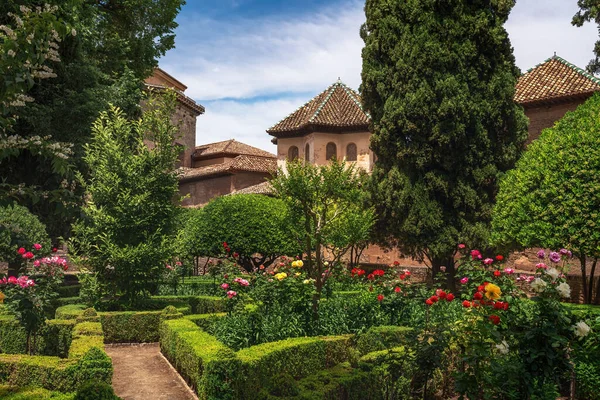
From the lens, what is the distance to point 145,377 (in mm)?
9312

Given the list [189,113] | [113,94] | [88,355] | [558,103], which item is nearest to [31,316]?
[88,355]

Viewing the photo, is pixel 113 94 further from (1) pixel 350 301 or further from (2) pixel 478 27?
(2) pixel 478 27

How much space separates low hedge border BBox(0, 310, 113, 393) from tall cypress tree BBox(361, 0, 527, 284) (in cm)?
1140

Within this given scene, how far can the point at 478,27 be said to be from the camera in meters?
17.0

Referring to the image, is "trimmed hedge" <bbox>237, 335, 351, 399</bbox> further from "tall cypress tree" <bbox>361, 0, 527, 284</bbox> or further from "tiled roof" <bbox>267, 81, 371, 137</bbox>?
"tiled roof" <bbox>267, 81, 371, 137</bbox>

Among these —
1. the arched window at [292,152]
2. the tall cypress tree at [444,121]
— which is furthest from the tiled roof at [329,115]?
the tall cypress tree at [444,121]

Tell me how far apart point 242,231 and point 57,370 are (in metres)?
13.9

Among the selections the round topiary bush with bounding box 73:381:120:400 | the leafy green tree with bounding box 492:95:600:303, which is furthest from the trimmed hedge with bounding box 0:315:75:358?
the leafy green tree with bounding box 492:95:600:303

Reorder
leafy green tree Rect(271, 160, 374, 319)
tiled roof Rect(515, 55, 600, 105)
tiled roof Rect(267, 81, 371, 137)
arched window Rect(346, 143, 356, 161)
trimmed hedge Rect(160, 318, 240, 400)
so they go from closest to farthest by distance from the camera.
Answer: trimmed hedge Rect(160, 318, 240, 400), leafy green tree Rect(271, 160, 374, 319), tiled roof Rect(515, 55, 600, 105), tiled roof Rect(267, 81, 371, 137), arched window Rect(346, 143, 356, 161)

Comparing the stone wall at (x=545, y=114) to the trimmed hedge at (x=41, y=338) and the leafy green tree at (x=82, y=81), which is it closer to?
the leafy green tree at (x=82, y=81)

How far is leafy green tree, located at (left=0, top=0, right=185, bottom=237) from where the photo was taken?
14.8 metres

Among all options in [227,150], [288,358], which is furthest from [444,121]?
[227,150]

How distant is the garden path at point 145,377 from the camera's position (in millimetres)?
8294

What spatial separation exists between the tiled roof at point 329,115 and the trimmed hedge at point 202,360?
64.1 feet
